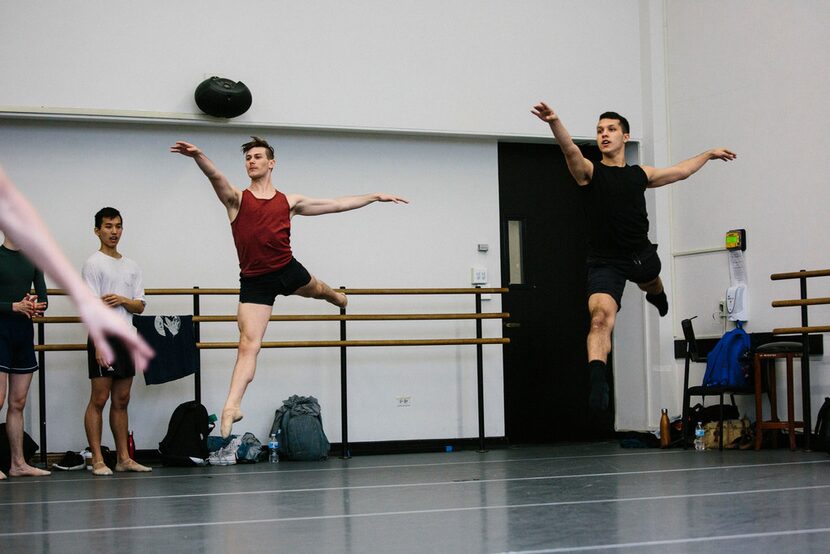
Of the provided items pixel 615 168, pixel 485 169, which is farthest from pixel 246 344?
pixel 485 169

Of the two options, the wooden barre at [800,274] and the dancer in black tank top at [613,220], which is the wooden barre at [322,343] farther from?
the dancer in black tank top at [613,220]

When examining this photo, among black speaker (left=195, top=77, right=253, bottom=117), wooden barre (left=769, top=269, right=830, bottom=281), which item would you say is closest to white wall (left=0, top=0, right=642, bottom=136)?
black speaker (left=195, top=77, right=253, bottom=117)

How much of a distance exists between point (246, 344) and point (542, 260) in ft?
14.7

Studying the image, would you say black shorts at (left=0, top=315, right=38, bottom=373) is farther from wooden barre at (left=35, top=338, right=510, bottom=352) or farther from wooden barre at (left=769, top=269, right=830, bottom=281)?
wooden barre at (left=769, top=269, right=830, bottom=281)

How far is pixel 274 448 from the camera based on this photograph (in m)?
7.50

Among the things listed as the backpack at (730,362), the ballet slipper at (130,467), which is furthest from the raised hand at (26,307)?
the backpack at (730,362)

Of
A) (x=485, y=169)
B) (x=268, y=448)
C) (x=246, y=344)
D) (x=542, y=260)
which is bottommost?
(x=268, y=448)

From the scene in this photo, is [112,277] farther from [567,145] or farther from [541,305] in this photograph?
[541,305]

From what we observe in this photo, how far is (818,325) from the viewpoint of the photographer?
293 inches

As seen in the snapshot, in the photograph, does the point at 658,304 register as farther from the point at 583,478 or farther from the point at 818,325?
the point at 818,325

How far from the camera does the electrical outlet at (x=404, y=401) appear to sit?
325 inches

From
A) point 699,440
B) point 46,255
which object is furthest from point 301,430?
point 46,255

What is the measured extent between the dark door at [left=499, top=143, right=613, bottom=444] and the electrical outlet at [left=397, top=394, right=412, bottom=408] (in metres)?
1.00

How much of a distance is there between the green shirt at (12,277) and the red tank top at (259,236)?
1775 mm
